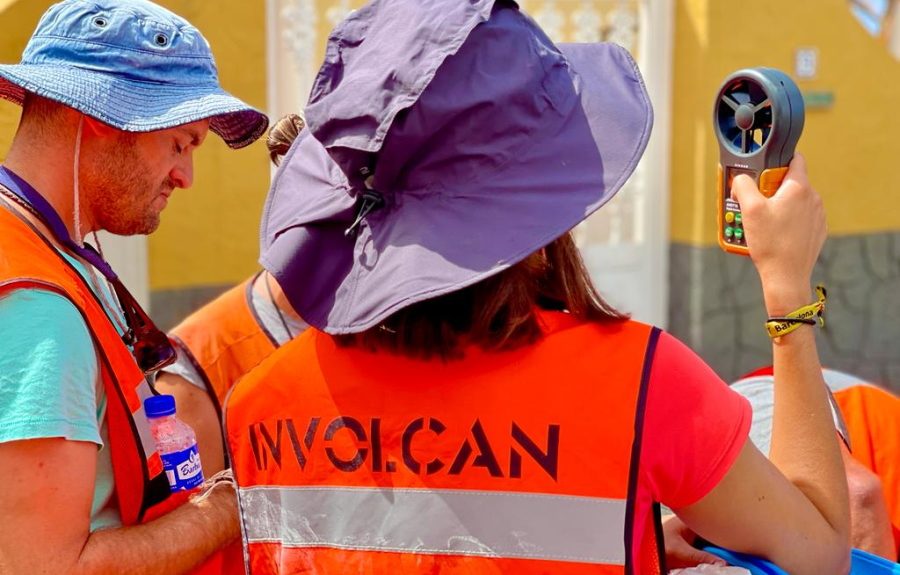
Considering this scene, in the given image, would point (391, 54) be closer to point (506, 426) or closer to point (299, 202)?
point (299, 202)

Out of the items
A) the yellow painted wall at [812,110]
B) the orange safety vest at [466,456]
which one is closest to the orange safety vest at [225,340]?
the orange safety vest at [466,456]

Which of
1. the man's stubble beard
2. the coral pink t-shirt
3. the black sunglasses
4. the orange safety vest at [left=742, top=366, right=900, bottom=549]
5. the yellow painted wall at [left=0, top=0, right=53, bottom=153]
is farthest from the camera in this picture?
the yellow painted wall at [left=0, top=0, right=53, bottom=153]

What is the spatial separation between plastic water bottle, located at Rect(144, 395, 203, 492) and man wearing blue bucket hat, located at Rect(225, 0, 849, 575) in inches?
7.8

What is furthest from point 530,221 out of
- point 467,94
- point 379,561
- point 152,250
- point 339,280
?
point 152,250

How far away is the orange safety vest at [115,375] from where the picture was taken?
1.32m

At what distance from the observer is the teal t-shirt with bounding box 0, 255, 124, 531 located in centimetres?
125

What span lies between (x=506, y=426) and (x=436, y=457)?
0.10 metres

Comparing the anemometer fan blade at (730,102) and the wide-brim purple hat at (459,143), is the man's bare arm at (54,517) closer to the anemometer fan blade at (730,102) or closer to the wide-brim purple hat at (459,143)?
the wide-brim purple hat at (459,143)

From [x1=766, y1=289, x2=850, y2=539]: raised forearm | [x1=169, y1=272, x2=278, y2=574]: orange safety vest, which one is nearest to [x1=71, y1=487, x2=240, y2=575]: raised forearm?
[x1=169, y1=272, x2=278, y2=574]: orange safety vest

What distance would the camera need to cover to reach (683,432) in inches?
46.9

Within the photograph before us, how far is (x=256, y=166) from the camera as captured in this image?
196 inches

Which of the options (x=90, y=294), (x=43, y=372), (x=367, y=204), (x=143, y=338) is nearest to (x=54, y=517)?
(x=43, y=372)

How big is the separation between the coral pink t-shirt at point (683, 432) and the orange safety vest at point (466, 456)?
0.02 meters

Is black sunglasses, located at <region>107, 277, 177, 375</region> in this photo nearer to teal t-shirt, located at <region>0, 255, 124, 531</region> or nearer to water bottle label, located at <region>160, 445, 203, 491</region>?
water bottle label, located at <region>160, 445, 203, 491</region>
